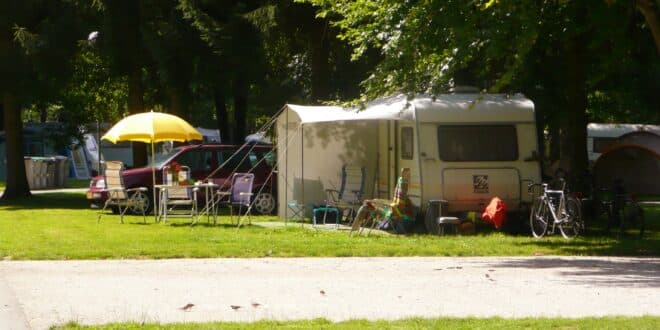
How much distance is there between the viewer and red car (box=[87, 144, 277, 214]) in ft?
81.6

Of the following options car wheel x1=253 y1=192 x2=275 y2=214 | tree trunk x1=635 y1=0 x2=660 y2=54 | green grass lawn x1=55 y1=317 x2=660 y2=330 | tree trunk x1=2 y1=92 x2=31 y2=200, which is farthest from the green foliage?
tree trunk x1=2 y1=92 x2=31 y2=200

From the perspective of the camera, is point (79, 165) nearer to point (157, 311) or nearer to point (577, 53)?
point (577, 53)

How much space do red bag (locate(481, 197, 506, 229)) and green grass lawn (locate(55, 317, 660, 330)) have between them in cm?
941

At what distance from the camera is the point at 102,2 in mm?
29125

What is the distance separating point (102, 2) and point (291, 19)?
18.4 feet

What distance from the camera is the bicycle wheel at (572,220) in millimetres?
17547

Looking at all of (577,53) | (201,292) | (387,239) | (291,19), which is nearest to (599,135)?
(291,19)

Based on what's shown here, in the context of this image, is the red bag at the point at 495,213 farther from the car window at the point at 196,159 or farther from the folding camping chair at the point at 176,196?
the car window at the point at 196,159

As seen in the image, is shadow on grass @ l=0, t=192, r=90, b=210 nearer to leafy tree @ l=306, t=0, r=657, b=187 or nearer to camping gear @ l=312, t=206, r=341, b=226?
camping gear @ l=312, t=206, r=341, b=226

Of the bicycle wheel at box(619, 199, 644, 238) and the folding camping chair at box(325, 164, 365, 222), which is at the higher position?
the folding camping chair at box(325, 164, 365, 222)

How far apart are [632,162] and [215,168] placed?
30.8ft

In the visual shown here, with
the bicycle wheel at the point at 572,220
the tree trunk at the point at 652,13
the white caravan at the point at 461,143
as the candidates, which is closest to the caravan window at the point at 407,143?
the white caravan at the point at 461,143

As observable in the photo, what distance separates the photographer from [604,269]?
13.2m

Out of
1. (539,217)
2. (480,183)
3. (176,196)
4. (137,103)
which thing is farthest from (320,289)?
(137,103)
